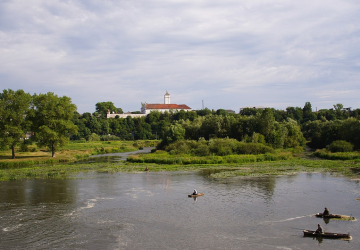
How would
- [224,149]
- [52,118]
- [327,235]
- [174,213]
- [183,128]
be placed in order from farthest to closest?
[183,128]
[52,118]
[224,149]
[174,213]
[327,235]

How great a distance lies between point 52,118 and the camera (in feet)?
225

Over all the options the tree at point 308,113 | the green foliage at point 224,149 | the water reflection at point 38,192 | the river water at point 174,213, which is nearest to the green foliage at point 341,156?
the green foliage at point 224,149

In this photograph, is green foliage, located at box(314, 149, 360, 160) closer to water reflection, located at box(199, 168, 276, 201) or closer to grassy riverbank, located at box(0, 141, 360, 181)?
grassy riverbank, located at box(0, 141, 360, 181)

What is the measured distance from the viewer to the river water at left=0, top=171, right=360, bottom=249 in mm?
20859

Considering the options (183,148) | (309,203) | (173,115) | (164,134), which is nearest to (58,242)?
(309,203)

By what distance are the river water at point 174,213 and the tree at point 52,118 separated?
92.5 feet

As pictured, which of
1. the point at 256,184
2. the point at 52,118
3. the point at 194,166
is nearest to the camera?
the point at 256,184

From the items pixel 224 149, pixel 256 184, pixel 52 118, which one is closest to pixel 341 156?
pixel 224 149

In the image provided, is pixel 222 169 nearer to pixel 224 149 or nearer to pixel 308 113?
pixel 224 149

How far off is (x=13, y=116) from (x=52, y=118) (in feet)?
23.9

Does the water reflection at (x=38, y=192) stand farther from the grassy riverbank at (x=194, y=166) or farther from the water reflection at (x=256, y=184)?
the water reflection at (x=256, y=184)

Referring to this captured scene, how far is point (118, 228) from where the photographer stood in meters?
23.5

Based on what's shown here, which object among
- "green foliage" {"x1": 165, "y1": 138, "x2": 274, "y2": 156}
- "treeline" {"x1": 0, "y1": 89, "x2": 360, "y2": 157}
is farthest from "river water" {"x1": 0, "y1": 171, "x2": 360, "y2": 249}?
Answer: "treeline" {"x1": 0, "y1": 89, "x2": 360, "y2": 157}

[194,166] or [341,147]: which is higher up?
[341,147]
